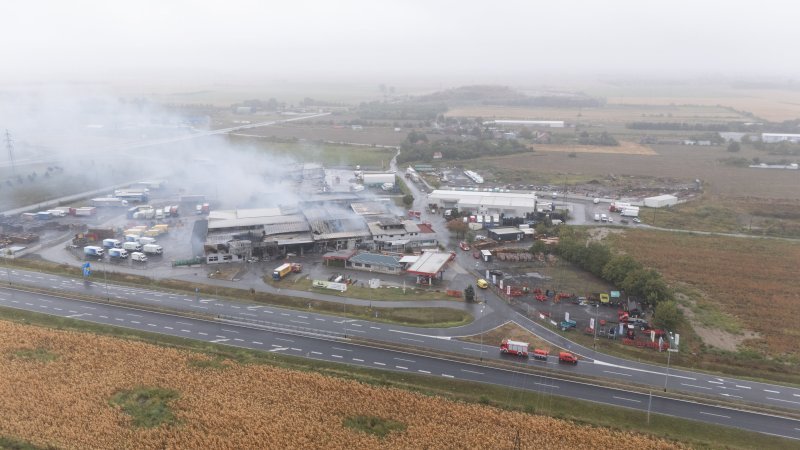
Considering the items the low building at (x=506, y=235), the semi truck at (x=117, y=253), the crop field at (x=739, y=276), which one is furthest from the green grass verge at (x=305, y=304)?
the low building at (x=506, y=235)

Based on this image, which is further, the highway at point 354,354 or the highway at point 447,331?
the highway at point 447,331

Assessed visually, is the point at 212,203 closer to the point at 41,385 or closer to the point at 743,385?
the point at 41,385

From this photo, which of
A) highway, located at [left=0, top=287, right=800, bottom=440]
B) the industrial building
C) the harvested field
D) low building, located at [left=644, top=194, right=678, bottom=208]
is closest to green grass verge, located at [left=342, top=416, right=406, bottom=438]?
highway, located at [left=0, top=287, right=800, bottom=440]

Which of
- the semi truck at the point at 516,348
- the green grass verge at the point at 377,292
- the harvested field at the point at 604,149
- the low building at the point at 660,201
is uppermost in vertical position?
the harvested field at the point at 604,149

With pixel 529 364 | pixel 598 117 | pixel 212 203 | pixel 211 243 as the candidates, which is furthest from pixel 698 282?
pixel 598 117

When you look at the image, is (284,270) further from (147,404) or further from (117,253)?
(147,404)

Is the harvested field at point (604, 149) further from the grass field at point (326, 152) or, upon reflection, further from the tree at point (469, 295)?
the tree at point (469, 295)
